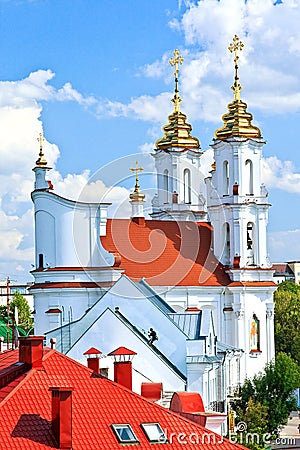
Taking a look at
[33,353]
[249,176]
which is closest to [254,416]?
[249,176]

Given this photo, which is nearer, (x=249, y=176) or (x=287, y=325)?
(x=249, y=176)

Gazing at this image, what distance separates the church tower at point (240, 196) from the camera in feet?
206

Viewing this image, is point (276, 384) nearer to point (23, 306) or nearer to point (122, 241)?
point (122, 241)

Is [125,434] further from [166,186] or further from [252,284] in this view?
[166,186]

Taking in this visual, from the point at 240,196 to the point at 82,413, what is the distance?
41.1 m

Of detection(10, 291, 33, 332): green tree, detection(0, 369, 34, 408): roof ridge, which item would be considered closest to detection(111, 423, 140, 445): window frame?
detection(0, 369, 34, 408): roof ridge

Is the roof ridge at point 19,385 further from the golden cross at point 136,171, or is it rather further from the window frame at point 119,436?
the golden cross at point 136,171

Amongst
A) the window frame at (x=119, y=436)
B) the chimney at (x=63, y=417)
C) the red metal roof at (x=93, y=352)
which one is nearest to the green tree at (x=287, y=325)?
the red metal roof at (x=93, y=352)

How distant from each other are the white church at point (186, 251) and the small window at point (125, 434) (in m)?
26.0

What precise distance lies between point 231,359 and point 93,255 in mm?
8528

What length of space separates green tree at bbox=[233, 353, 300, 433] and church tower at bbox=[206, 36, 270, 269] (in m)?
7.30

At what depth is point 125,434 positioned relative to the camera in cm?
2267

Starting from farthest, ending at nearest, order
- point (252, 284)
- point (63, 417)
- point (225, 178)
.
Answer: point (225, 178)
point (252, 284)
point (63, 417)

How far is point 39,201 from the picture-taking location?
191 ft
